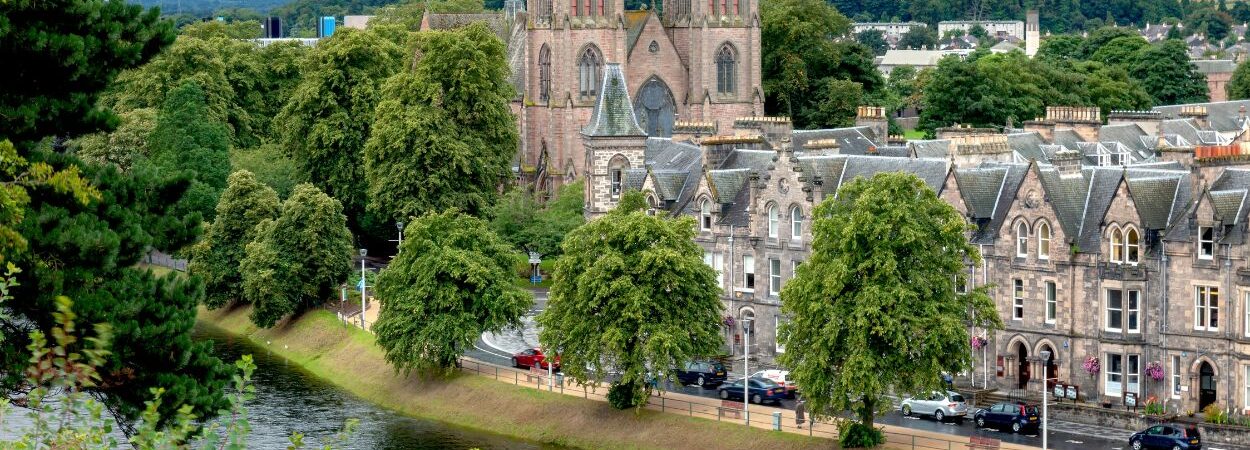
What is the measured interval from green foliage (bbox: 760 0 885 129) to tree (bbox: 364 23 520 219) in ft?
104

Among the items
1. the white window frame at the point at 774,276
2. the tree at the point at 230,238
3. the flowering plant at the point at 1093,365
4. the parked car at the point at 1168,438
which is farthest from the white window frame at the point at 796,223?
the tree at the point at 230,238

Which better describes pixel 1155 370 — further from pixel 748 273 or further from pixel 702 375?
pixel 748 273

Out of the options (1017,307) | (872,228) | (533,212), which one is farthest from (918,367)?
(533,212)

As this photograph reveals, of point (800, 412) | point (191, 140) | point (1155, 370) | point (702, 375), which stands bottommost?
point (800, 412)

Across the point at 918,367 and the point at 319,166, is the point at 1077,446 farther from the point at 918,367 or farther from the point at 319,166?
the point at 319,166

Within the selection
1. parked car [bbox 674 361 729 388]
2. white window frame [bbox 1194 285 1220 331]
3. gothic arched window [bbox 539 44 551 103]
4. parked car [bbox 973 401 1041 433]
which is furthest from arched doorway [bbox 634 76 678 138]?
white window frame [bbox 1194 285 1220 331]

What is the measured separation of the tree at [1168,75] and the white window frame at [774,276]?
100099 mm

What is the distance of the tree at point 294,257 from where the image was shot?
10088cm

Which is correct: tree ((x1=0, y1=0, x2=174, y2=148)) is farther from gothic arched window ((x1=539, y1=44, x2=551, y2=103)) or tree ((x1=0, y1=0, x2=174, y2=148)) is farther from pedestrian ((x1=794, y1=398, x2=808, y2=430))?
gothic arched window ((x1=539, y1=44, x2=551, y2=103))

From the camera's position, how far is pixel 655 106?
127 metres

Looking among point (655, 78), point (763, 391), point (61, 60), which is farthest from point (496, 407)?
point (655, 78)

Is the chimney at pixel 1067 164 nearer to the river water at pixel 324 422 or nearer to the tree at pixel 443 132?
the river water at pixel 324 422

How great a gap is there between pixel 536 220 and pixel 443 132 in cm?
838

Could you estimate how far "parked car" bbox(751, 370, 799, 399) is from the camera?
247ft
